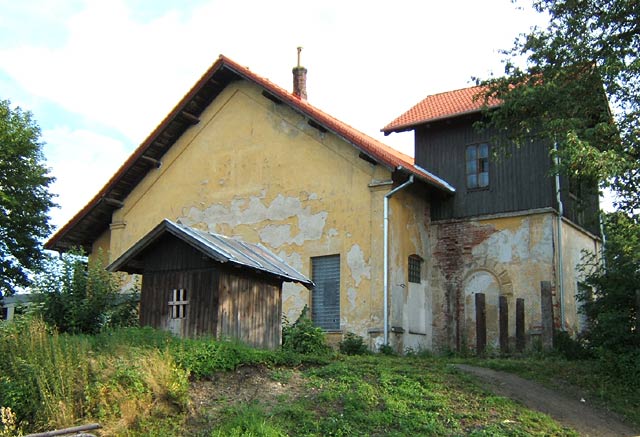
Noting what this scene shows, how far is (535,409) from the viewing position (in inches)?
470

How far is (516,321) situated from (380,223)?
4.30m

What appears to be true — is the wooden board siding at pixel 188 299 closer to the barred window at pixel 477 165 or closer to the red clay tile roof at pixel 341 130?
the red clay tile roof at pixel 341 130

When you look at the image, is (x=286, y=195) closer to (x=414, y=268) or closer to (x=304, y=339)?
(x=414, y=268)

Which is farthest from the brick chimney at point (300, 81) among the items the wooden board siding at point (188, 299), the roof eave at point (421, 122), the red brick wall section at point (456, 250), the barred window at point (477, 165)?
the wooden board siding at point (188, 299)

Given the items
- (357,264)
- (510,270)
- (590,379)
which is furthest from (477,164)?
(590,379)

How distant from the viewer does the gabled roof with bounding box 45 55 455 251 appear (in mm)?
22047

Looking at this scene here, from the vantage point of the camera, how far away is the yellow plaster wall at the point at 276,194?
2042cm

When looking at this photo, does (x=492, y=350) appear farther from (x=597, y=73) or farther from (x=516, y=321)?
(x=597, y=73)

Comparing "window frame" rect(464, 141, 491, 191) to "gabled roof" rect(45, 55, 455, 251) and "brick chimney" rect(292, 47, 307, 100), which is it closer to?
"gabled roof" rect(45, 55, 455, 251)

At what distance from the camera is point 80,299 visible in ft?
55.7

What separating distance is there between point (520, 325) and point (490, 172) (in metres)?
5.15

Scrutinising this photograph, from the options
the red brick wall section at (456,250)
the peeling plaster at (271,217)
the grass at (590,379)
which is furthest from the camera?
the red brick wall section at (456,250)

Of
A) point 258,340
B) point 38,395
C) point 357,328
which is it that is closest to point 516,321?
point 357,328

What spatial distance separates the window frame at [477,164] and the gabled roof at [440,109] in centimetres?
110
